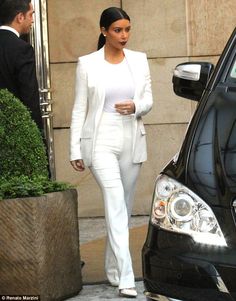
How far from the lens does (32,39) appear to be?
8969 millimetres

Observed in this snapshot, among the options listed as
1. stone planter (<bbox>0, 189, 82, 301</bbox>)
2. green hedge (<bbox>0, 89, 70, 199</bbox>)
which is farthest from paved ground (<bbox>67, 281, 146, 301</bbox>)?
green hedge (<bbox>0, 89, 70, 199</bbox>)

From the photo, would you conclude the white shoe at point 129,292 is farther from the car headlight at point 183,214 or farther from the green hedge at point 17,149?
the car headlight at point 183,214

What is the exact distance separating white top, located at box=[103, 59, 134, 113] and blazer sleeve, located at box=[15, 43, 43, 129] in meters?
0.55

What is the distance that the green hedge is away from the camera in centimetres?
573

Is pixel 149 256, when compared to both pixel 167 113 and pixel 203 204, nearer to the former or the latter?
pixel 203 204

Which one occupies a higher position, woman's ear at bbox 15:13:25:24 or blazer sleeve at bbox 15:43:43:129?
woman's ear at bbox 15:13:25:24

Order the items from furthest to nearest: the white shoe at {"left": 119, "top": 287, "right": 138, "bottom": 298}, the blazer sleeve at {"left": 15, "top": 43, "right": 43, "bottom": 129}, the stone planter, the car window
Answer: the blazer sleeve at {"left": 15, "top": 43, "right": 43, "bottom": 129}, the white shoe at {"left": 119, "top": 287, "right": 138, "bottom": 298}, the stone planter, the car window

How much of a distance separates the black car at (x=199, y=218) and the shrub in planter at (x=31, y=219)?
138cm

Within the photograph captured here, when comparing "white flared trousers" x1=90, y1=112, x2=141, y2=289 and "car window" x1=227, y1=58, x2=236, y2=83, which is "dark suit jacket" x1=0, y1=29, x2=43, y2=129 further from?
"car window" x1=227, y1=58, x2=236, y2=83

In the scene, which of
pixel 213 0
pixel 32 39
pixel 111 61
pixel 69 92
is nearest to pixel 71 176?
pixel 69 92

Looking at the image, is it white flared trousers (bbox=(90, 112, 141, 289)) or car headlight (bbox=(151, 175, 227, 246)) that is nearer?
car headlight (bbox=(151, 175, 227, 246))

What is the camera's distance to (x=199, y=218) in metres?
4.13

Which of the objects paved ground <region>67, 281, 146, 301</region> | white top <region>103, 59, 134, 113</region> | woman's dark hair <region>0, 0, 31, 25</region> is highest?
woman's dark hair <region>0, 0, 31, 25</region>

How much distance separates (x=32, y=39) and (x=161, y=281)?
5196mm
